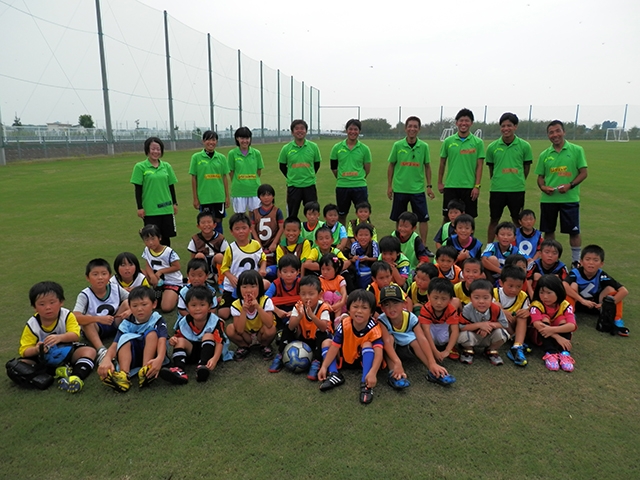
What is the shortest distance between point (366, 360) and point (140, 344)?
170cm

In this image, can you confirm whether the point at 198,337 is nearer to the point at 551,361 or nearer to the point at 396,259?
the point at 396,259

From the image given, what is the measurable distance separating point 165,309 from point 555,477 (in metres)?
3.67

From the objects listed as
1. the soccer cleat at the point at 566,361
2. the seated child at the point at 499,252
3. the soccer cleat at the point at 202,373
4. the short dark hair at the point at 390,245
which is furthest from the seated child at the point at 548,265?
the soccer cleat at the point at 202,373

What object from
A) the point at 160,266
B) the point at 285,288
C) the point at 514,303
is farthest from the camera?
the point at 160,266

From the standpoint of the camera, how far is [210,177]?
5871mm

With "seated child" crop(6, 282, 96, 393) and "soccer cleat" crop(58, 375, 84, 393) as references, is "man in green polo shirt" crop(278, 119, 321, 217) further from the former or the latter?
"soccer cleat" crop(58, 375, 84, 393)

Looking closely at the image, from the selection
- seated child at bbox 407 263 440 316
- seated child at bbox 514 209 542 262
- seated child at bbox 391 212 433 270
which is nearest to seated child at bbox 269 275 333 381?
seated child at bbox 407 263 440 316

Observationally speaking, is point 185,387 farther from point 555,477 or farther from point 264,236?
point 264,236

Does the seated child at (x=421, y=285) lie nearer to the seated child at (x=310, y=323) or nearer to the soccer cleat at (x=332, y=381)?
the seated child at (x=310, y=323)

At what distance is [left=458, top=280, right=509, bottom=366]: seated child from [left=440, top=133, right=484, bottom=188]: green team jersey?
106 inches

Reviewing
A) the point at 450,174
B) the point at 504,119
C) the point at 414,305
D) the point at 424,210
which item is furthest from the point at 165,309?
the point at 504,119

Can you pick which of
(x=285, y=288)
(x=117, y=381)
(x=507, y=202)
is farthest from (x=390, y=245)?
(x=117, y=381)

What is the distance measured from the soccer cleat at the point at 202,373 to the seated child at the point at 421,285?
1901 mm

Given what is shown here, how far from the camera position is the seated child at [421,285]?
390cm
